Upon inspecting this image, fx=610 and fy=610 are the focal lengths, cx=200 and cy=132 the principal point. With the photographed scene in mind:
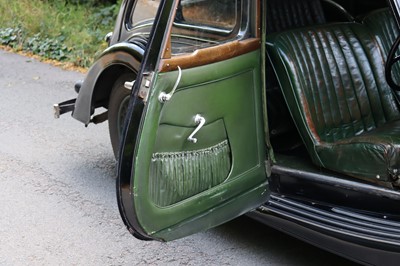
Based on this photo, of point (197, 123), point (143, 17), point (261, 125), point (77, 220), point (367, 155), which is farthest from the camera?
point (143, 17)

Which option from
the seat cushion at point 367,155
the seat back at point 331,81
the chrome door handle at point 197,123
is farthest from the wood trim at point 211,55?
the seat cushion at point 367,155

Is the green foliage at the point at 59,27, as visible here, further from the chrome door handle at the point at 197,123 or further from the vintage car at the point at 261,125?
the chrome door handle at the point at 197,123

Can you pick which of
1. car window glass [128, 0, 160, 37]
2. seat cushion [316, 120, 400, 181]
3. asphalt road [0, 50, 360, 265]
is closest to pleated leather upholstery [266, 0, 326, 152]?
seat cushion [316, 120, 400, 181]

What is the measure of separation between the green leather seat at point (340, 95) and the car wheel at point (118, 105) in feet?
3.64

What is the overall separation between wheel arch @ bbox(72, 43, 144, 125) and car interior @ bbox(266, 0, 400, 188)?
2.86ft

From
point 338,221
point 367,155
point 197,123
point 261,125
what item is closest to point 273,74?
point 261,125

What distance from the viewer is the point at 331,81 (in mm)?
3709

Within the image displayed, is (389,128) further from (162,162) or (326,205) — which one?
(162,162)

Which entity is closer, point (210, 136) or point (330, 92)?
point (210, 136)

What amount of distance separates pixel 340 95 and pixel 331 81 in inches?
4.1

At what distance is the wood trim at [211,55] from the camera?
2711mm

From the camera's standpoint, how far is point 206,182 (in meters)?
3.04

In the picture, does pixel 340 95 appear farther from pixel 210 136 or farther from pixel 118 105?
pixel 118 105

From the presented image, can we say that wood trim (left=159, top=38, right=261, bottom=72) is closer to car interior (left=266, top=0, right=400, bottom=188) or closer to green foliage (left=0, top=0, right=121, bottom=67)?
car interior (left=266, top=0, right=400, bottom=188)
